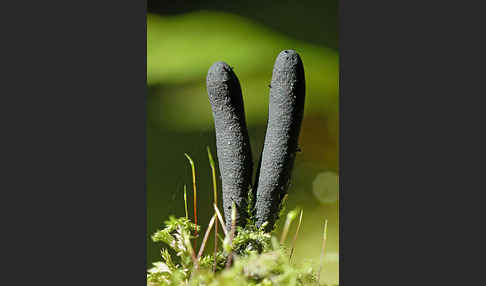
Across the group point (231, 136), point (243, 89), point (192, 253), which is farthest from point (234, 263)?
point (243, 89)

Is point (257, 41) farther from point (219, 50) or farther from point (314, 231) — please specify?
point (314, 231)

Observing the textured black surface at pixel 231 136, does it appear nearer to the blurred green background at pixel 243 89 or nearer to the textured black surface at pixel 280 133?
the textured black surface at pixel 280 133

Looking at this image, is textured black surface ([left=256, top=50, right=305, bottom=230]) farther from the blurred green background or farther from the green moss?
the blurred green background

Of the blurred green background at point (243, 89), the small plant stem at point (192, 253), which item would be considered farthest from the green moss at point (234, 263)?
the blurred green background at point (243, 89)

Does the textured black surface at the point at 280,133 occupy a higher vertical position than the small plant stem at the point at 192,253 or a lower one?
higher

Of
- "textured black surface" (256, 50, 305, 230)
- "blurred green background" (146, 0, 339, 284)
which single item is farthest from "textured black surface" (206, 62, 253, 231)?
"blurred green background" (146, 0, 339, 284)

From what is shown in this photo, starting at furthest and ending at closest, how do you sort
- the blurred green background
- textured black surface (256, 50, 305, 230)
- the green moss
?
1. the blurred green background
2. textured black surface (256, 50, 305, 230)
3. the green moss
